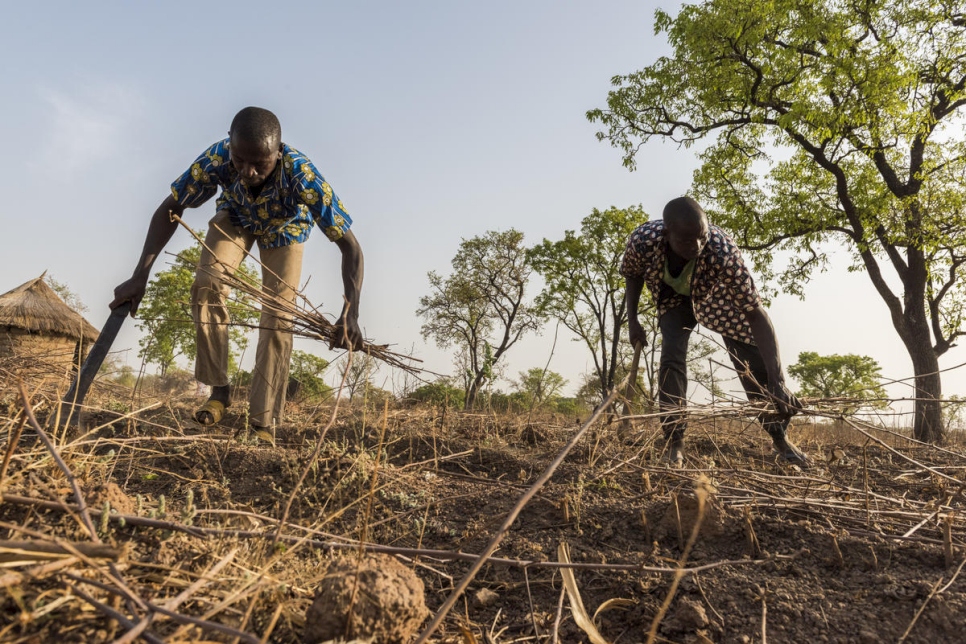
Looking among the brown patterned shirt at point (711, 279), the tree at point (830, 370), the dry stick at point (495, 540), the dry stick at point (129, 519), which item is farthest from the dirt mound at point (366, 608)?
the tree at point (830, 370)

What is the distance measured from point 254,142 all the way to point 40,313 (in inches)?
446

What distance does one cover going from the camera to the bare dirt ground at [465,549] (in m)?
0.94

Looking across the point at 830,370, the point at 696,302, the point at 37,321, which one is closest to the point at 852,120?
the point at 696,302

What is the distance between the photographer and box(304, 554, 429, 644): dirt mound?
1016 millimetres

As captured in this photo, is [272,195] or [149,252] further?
[272,195]

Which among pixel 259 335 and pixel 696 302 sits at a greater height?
pixel 696 302

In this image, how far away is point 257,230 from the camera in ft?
11.2

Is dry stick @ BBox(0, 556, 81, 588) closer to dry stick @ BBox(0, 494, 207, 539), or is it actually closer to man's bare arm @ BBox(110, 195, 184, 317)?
dry stick @ BBox(0, 494, 207, 539)

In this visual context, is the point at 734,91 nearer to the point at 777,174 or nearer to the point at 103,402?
the point at 777,174

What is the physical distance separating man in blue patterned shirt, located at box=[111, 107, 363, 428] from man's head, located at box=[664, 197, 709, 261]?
5.57 feet

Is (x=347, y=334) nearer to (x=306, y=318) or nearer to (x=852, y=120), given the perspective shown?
(x=306, y=318)

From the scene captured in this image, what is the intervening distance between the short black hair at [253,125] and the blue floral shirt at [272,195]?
0.28 metres

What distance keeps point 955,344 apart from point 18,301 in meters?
18.1

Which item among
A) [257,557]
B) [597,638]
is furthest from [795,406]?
[257,557]
